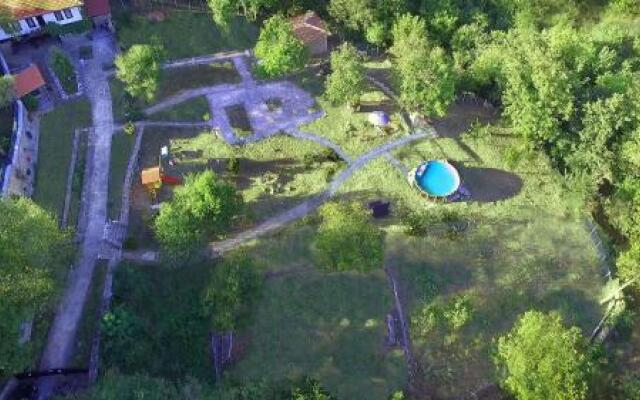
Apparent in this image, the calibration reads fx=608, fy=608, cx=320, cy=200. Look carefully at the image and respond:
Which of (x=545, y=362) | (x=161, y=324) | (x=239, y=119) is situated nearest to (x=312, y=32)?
(x=239, y=119)

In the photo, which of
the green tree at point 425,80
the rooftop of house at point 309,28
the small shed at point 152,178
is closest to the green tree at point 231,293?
the small shed at point 152,178

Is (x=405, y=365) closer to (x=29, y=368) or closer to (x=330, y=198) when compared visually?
(x=330, y=198)

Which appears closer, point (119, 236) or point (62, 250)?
point (62, 250)

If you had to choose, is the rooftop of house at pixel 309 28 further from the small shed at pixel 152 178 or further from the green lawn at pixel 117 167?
the small shed at pixel 152 178

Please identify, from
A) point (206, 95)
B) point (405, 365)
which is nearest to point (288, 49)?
point (206, 95)

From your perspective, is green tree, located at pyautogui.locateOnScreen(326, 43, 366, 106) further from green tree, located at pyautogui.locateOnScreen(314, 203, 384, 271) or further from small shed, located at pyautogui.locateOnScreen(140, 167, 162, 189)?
small shed, located at pyautogui.locateOnScreen(140, 167, 162, 189)

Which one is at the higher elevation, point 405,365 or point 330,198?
point 330,198

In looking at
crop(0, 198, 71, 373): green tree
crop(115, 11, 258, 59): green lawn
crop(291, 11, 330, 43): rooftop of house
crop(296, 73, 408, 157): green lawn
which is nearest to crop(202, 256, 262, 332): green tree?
crop(0, 198, 71, 373): green tree
